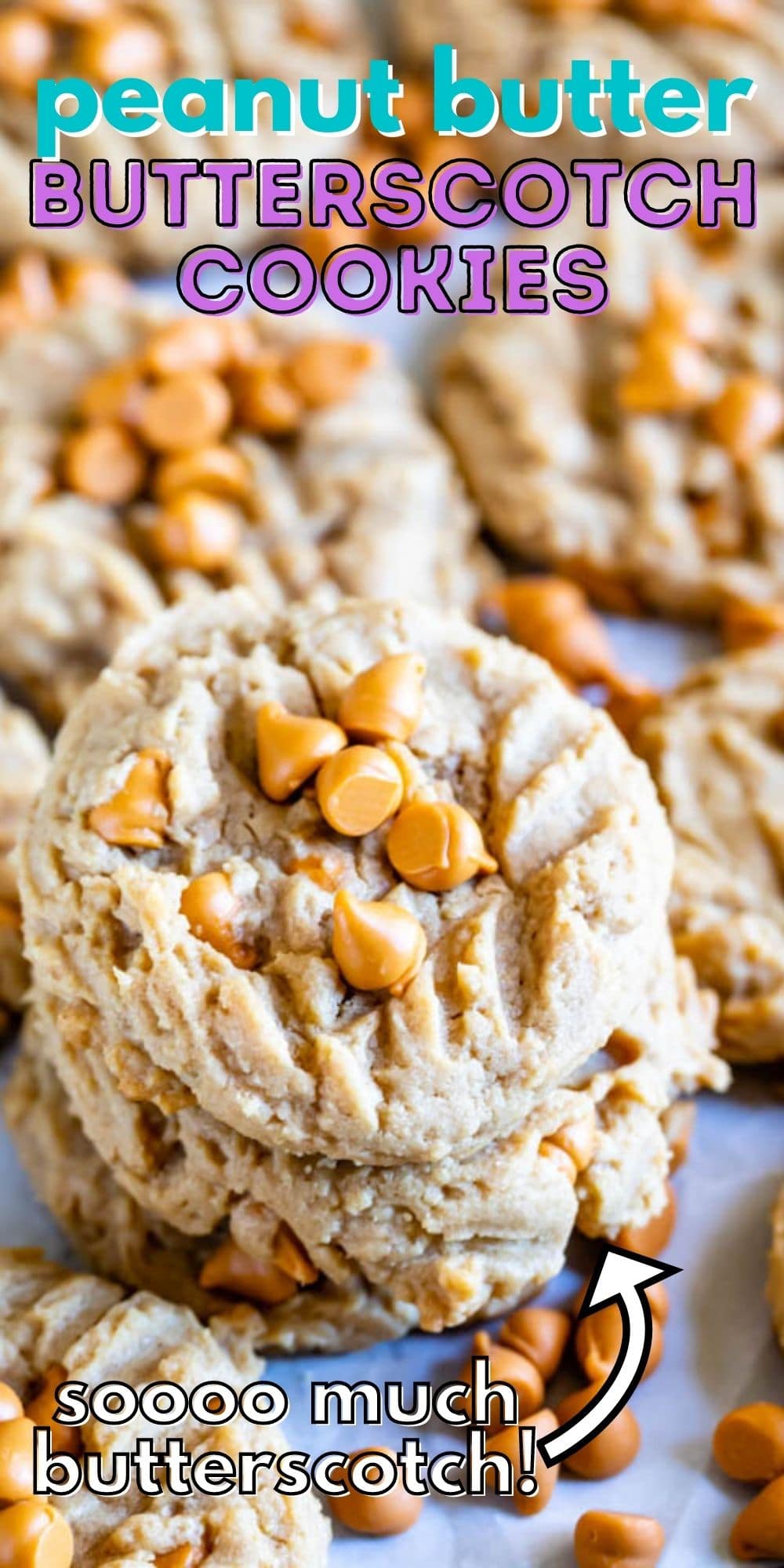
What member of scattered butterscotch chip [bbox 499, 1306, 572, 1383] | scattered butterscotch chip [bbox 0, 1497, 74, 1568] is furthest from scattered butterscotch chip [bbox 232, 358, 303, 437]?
scattered butterscotch chip [bbox 0, 1497, 74, 1568]

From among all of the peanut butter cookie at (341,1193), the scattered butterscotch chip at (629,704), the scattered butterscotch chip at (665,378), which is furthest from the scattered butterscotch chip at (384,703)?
the scattered butterscotch chip at (665,378)

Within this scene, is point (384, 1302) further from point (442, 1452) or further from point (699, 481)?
point (699, 481)

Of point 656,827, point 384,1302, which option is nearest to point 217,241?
point 656,827

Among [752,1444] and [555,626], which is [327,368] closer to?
[555,626]

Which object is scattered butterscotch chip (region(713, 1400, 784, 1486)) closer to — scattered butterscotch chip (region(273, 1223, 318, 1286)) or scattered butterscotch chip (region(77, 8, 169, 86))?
scattered butterscotch chip (region(273, 1223, 318, 1286))

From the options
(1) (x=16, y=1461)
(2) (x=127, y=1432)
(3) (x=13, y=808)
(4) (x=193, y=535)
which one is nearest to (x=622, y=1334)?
(2) (x=127, y=1432)

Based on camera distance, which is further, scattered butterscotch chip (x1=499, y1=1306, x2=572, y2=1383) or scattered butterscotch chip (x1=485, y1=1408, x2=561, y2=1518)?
scattered butterscotch chip (x1=499, y1=1306, x2=572, y2=1383)

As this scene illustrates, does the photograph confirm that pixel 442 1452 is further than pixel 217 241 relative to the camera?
No
